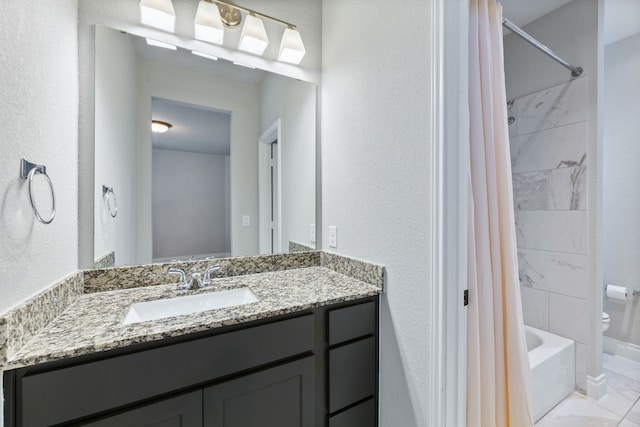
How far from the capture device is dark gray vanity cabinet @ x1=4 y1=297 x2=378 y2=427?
2.35 feet

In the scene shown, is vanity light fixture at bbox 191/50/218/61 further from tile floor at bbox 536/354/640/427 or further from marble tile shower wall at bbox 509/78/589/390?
tile floor at bbox 536/354/640/427

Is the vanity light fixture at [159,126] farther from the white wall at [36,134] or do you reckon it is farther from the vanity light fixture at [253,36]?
the vanity light fixture at [253,36]

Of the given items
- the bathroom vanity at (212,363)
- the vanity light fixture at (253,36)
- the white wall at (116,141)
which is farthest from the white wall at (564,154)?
the white wall at (116,141)

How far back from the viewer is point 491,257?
3.74 ft

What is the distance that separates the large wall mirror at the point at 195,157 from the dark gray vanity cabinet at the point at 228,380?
1.96 feet

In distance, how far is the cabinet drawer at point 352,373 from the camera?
3.73ft

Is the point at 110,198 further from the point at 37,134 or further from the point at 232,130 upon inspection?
the point at 232,130

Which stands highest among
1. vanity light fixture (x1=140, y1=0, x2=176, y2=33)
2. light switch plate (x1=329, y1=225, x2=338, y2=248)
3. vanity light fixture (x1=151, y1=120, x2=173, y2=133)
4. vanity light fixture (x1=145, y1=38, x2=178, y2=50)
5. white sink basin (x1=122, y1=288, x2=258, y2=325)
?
vanity light fixture (x1=140, y1=0, x2=176, y2=33)

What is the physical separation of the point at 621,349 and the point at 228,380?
2973 mm

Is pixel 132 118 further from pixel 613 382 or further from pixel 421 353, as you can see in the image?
pixel 613 382

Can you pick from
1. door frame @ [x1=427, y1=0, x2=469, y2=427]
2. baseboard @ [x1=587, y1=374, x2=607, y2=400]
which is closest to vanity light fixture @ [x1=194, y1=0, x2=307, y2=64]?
door frame @ [x1=427, y1=0, x2=469, y2=427]

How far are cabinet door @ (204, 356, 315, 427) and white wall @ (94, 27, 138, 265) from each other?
2.50 feet

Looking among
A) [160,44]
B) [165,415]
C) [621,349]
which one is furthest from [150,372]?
[621,349]

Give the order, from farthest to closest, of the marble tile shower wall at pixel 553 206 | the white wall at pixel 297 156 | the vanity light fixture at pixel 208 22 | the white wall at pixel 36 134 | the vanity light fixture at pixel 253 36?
the marble tile shower wall at pixel 553 206 → the white wall at pixel 297 156 → the vanity light fixture at pixel 253 36 → the vanity light fixture at pixel 208 22 → the white wall at pixel 36 134
